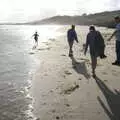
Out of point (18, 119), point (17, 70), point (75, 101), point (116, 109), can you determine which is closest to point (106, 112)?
point (116, 109)

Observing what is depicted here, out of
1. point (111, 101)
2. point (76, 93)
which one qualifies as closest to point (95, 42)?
point (76, 93)

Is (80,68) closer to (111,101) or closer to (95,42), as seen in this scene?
(95,42)

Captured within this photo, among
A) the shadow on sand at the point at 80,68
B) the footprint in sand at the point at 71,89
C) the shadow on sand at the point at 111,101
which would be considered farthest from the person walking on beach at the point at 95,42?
the footprint in sand at the point at 71,89

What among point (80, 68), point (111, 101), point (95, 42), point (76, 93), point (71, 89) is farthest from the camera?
point (80, 68)

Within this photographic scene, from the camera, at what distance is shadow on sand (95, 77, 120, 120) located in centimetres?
763

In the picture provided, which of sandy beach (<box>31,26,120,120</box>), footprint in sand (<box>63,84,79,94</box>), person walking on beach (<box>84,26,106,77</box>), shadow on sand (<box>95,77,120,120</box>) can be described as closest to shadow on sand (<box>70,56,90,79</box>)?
Answer: sandy beach (<box>31,26,120,120</box>)

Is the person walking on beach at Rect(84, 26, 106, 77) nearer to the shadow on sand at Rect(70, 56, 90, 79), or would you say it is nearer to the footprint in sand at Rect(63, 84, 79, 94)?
the shadow on sand at Rect(70, 56, 90, 79)

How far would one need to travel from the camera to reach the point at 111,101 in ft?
28.5

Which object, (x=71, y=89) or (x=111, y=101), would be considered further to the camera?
(x=71, y=89)

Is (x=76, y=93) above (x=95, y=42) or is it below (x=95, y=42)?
below

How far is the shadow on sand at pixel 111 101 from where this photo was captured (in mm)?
7633

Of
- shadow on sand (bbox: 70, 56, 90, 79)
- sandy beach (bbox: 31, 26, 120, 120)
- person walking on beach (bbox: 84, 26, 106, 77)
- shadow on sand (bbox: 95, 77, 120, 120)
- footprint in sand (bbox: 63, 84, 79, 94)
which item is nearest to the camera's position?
shadow on sand (bbox: 95, 77, 120, 120)

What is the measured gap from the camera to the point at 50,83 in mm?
11367

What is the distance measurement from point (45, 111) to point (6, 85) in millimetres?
3767
